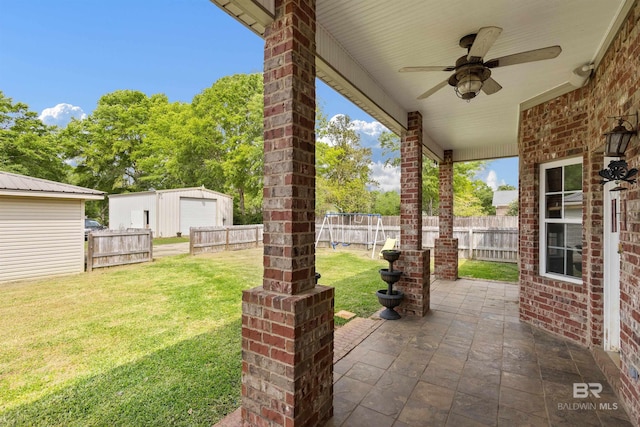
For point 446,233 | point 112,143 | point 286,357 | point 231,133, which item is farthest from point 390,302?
point 112,143

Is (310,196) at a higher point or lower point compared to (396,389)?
higher

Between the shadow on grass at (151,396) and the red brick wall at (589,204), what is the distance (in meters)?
3.11

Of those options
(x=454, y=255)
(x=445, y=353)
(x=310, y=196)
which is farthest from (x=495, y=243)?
(x=310, y=196)

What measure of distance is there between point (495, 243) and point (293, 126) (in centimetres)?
1072

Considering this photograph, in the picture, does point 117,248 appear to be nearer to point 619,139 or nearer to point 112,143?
point 619,139

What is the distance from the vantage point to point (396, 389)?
96.5 inches

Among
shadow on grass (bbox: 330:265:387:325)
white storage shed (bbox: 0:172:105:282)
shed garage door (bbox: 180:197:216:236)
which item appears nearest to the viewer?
shadow on grass (bbox: 330:265:387:325)

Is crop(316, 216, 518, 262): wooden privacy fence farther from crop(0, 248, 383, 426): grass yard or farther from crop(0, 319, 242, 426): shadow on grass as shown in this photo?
crop(0, 319, 242, 426): shadow on grass

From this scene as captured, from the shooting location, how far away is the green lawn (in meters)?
2.29

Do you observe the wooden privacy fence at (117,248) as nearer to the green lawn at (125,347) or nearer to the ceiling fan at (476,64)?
the green lawn at (125,347)

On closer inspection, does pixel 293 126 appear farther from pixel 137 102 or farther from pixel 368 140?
pixel 368 140

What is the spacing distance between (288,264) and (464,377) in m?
2.13

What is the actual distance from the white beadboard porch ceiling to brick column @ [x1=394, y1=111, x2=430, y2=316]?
0.47 meters

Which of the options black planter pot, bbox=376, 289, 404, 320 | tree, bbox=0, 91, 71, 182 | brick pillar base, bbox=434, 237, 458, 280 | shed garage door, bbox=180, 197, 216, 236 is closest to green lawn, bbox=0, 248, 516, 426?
black planter pot, bbox=376, 289, 404, 320
